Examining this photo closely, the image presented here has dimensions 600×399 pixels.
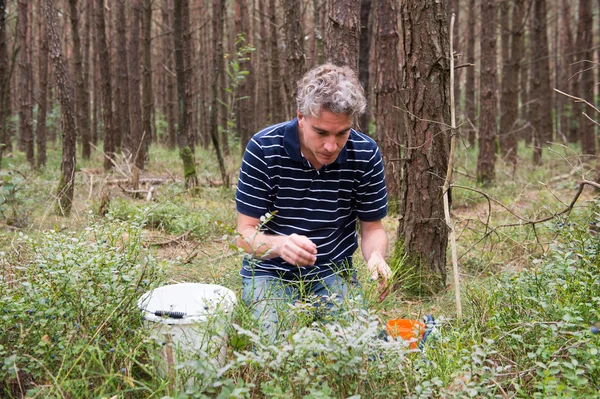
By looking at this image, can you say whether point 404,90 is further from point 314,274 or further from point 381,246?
point 314,274

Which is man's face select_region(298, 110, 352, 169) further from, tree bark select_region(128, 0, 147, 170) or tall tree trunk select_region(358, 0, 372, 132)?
tree bark select_region(128, 0, 147, 170)

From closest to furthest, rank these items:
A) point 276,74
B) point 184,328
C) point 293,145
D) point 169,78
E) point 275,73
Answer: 1. point 184,328
2. point 293,145
3. point 276,74
4. point 275,73
5. point 169,78

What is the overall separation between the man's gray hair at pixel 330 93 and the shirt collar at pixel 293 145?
194mm

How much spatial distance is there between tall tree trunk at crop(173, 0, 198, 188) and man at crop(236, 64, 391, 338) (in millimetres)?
4629

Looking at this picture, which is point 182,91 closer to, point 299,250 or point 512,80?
point 512,80

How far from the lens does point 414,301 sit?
350cm

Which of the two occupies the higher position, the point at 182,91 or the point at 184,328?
the point at 182,91

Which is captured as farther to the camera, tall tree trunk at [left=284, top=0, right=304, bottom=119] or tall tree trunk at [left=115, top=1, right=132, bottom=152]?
tall tree trunk at [left=115, top=1, right=132, bottom=152]

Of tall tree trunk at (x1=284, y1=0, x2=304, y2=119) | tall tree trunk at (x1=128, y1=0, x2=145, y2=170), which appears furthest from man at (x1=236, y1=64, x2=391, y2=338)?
tall tree trunk at (x1=128, y1=0, x2=145, y2=170)

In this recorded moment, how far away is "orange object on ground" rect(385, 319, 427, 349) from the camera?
2281 millimetres

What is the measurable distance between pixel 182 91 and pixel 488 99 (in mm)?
4630

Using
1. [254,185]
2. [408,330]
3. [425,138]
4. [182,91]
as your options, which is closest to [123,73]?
[182,91]

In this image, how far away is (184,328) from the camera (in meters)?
2.19

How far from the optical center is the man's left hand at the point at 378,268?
2.49 meters
